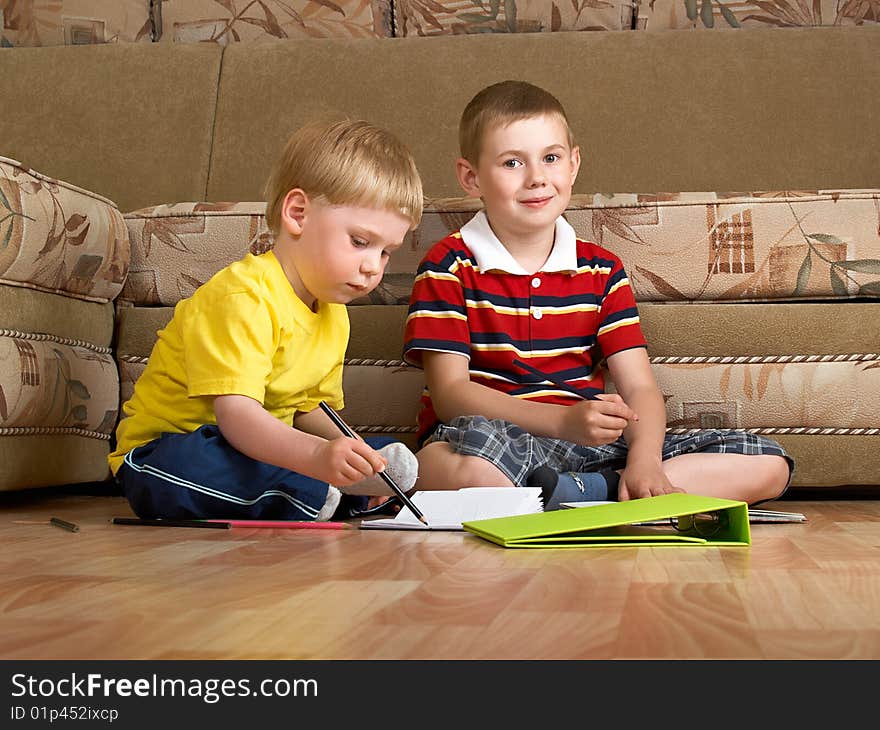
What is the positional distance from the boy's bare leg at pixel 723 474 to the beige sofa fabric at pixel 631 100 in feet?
3.24

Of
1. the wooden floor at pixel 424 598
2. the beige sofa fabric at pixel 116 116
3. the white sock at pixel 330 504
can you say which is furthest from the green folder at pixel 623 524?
the beige sofa fabric at pixel 116 116

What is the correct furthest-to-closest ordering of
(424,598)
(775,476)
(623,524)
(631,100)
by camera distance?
(631,100)
(775,476)
(623,524)
(424,598)

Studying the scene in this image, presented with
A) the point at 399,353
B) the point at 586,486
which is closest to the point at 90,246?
the point at 399,353

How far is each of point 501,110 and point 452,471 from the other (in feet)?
1.78

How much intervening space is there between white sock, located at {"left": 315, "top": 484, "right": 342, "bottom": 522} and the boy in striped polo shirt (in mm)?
130

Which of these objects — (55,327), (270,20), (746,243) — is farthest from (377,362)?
(270,20)

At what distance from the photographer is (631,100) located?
228cm

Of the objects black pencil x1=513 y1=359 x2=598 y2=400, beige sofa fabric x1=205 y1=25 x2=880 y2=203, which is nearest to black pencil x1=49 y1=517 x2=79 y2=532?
black pencil x1=513 y1=359 x2=598 y2=400

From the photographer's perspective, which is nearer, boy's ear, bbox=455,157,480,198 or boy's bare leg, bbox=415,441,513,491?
boy's bare leg, bbox=415,441,513,491

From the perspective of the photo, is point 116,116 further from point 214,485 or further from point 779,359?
point 779,359

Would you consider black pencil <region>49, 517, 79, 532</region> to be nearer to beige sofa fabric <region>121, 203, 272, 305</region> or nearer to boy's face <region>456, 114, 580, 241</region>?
beige sofa fabric <region>121, 203, 272, 305</region>

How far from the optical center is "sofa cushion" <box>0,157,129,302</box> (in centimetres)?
133
